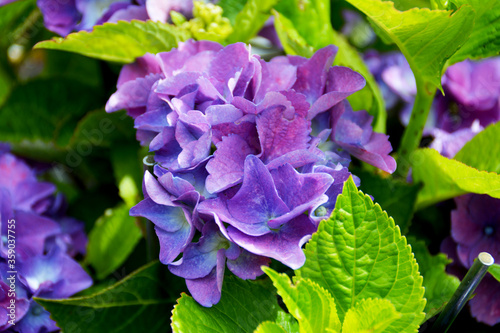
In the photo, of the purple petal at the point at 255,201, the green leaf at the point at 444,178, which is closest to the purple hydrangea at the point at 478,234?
the green leaf at the point at 444,178

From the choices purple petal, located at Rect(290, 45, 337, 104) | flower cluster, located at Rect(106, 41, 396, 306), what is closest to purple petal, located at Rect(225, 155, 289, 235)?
flower cluster, located at Rect(106, 41, 396, 306)

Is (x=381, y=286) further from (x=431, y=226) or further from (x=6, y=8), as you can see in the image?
(x=6, y=8)

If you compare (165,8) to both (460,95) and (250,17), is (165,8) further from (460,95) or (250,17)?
(460,95)

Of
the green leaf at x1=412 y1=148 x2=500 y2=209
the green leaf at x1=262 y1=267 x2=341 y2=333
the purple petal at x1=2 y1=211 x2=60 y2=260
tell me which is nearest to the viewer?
the green leaf at x1=262 y1=267 x2=341 y2=333

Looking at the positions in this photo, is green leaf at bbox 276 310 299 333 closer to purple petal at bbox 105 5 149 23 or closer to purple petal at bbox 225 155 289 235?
purple petal at bbox 225 155 289 235

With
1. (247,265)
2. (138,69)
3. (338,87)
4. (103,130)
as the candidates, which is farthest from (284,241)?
(103,130)

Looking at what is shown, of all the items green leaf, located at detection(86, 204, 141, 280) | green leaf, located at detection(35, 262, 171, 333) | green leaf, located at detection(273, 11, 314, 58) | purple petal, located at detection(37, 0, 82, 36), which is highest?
green leaf, located at detection(273, 11, 314, 58)
